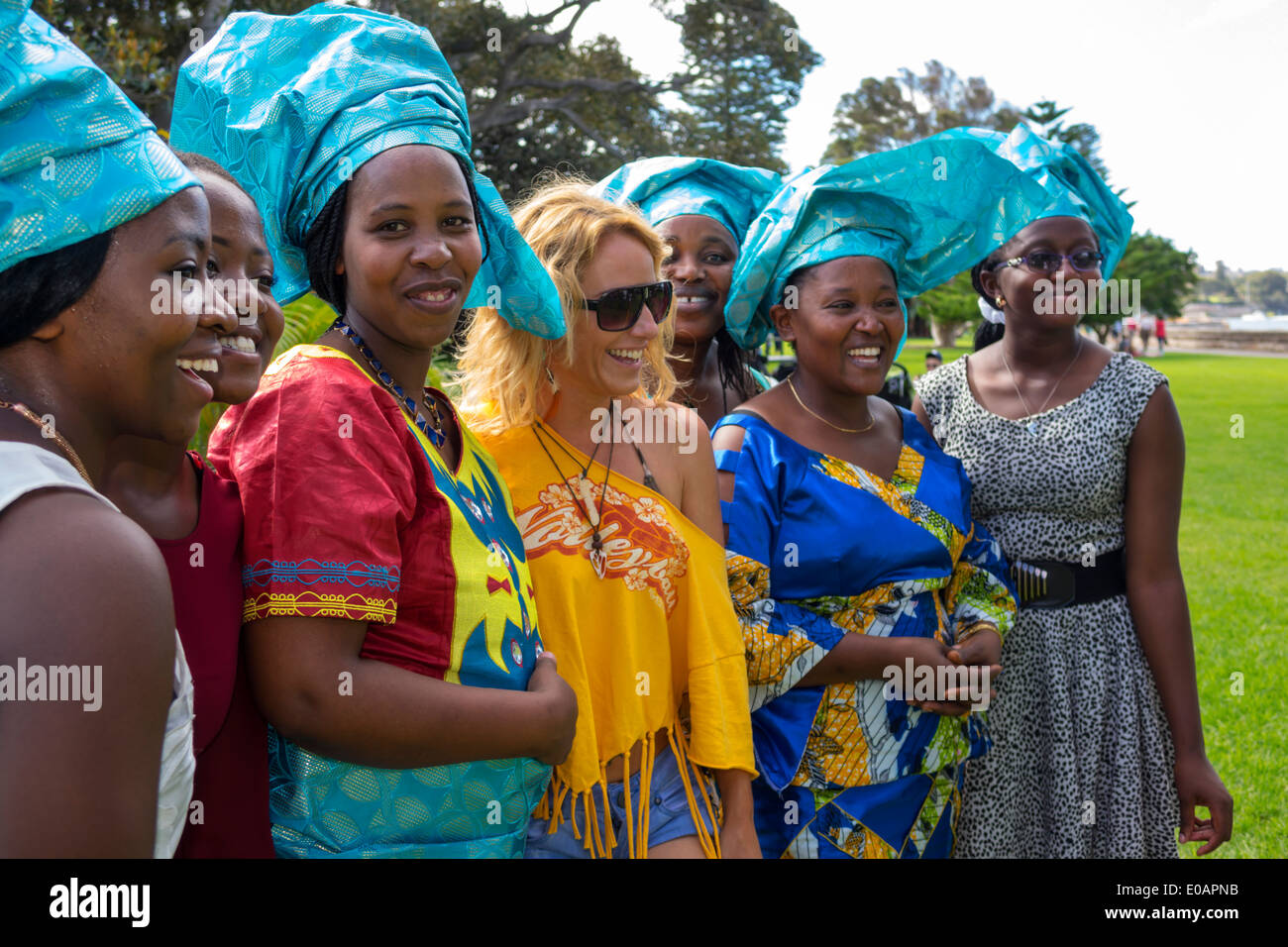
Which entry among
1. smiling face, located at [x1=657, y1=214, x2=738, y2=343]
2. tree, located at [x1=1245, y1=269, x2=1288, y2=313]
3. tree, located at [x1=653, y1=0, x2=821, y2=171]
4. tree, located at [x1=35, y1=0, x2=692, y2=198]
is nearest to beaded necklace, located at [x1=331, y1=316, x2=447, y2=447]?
smiling face, located at [x1=657, y1=214, x2=738, y2=343]

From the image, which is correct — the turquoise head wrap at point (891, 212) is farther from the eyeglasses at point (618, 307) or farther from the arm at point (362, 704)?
the arm at point (362, 704)

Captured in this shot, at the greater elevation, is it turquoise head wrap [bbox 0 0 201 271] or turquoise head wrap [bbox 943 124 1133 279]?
turquoise head wrap [bbox 943 124 1133 279]

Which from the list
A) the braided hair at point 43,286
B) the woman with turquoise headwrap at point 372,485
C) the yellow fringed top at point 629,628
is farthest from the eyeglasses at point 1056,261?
the braided hair at point 43,286

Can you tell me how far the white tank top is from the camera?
1.14m

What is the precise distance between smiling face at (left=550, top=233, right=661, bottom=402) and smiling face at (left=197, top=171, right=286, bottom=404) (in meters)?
0.82

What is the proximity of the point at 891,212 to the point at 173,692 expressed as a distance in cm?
241

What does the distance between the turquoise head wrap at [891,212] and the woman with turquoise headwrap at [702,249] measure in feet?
1.33

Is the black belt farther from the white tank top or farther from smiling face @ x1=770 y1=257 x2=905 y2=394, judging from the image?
the white tank top

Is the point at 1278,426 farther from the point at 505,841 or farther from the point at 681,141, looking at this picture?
the point at 505,841

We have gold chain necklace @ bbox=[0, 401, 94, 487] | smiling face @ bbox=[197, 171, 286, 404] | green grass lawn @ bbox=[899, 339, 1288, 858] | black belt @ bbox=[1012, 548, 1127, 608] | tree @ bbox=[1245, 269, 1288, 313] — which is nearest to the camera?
gold chain necklace @ bbox=[0, 401, 94, 487]

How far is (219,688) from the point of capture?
1.63 m

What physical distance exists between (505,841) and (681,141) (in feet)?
63.6

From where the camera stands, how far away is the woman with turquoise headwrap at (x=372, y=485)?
1.65 metres
